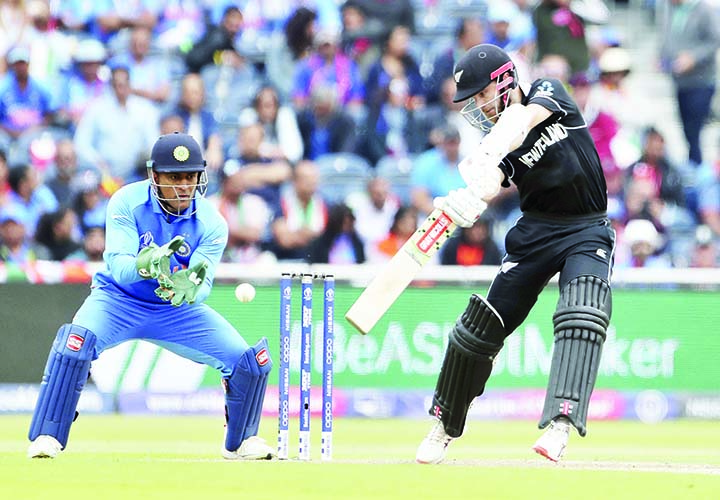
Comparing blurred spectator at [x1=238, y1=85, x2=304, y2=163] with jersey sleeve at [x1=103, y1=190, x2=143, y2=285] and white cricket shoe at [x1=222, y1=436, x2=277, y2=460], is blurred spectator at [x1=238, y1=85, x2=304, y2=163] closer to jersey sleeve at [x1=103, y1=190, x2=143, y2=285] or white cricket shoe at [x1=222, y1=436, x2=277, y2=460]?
jersey sleeve at [x1=103, y1=190, x2=143, y2=285]

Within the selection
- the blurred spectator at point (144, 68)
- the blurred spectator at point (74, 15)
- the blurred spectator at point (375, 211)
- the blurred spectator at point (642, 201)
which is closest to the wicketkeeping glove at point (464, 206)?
the blurred spectator at point (375, 211)

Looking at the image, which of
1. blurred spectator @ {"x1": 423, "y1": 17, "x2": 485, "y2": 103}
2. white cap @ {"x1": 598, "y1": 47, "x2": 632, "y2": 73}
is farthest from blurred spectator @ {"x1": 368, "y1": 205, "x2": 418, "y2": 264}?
white cap @ {"x1": 598, "y1": 47, "x2": 632, "y2": 73}

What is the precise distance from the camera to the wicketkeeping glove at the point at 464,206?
6656mm

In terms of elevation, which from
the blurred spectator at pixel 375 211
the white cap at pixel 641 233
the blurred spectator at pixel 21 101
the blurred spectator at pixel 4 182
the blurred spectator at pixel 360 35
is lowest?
the white cap at pixel 641 233

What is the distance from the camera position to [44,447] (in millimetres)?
7203

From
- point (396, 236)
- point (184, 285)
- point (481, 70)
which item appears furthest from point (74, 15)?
point (481, 70)

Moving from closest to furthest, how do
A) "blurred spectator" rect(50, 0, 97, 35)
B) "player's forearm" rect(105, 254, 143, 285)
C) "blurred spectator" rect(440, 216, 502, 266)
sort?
1. "player's forearm" rect(105, 254, 143, 285)
2. "blurred spectator" rect(440, 216, 502, 266)
3. "blurred spectator" rect(50, 0, 97, 35)

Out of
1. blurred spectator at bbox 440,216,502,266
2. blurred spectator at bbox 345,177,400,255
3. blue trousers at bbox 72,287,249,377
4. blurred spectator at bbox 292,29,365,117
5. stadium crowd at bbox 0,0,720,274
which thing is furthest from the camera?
blurred spectator at bbox 292,29,365,117

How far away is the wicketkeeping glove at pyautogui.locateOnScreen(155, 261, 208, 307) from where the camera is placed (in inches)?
289

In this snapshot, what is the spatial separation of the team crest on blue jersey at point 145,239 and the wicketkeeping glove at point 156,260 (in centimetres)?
39

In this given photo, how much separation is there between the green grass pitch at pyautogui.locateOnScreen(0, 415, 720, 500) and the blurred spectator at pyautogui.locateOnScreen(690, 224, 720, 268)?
8.32 ft

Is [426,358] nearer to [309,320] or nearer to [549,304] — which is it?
[549,304]

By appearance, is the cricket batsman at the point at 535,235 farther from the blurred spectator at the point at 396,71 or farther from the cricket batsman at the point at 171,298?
the blurred spectator at the point at 396,71

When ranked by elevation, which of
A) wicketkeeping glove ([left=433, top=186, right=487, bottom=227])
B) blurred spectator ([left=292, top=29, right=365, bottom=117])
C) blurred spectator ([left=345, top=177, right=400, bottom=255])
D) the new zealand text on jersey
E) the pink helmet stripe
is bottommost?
wicketkeeping glove ([left=433, top=186, right=487, bottom=227])
